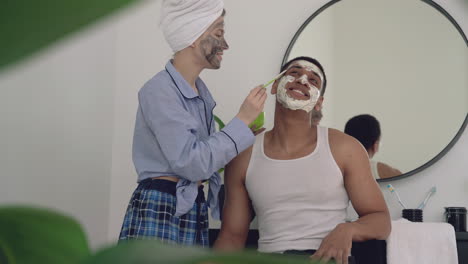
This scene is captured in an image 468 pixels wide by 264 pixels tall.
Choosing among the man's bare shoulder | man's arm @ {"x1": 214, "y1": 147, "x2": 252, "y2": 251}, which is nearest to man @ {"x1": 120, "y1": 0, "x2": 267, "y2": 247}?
man's arm @ {"x1": 214, "y1": 147, "x2": 252, "y2": 251}

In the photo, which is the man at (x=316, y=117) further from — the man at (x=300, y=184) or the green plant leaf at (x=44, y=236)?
the green plant leaf at (x=44, y=236)

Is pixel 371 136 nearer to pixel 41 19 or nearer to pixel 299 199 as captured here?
pixel 299 199

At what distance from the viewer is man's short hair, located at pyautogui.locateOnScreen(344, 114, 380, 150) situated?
2791mm

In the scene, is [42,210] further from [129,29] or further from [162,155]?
[129,29]

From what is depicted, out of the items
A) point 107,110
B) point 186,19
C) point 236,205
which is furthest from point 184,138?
point 107,110

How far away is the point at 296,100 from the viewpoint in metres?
2.27

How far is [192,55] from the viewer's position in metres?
2.09

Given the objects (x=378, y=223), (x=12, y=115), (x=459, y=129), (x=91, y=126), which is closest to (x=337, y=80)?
(x=459, y=129)

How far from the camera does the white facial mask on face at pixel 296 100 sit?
2271 millimetres

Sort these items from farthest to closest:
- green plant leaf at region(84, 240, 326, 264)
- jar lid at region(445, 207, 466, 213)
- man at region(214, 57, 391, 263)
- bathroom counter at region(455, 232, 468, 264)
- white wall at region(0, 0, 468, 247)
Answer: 1. white wall at region(0, 0, 468, 247)
2. jar lid at region(445, 207, 466, 213)
3. bathroom counter at region(455, 232, 468, 264)
4. man at region(214, 57, 391, 263)
5. green plant leaf at region(84, 240, 326, 264)

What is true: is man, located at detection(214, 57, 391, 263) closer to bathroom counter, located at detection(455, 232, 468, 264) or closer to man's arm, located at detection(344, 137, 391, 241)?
man's arm, located at detection(344, 137, 391, 241)

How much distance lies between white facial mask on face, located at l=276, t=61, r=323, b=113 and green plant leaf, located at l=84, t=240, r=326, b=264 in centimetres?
217

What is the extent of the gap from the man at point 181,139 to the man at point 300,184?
221 millimetres

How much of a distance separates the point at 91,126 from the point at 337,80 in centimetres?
122
